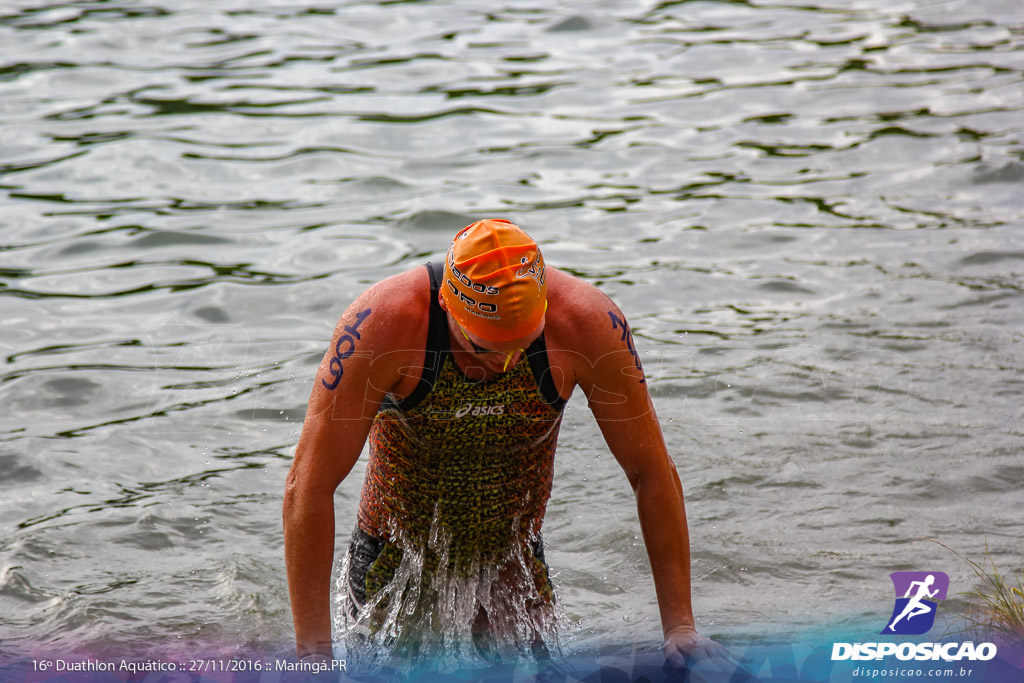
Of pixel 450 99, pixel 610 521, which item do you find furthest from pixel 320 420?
pixel 450 99

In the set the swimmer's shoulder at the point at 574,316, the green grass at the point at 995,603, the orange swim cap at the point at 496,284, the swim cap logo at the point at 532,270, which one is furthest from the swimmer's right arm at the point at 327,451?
the green grass at the point at 995,603

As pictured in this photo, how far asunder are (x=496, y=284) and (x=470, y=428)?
2.05ft

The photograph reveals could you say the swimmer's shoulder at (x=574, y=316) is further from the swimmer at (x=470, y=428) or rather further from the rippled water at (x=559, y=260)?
the rippled water at (x=559, y=260)

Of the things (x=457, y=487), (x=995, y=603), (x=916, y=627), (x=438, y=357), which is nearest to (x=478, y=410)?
(x=438, y=357)

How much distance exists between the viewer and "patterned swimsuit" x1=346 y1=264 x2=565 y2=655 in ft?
12.7

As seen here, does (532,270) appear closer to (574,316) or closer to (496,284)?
(496,284)

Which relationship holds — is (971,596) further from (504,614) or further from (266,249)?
(266,249)

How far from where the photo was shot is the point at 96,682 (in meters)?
4.59

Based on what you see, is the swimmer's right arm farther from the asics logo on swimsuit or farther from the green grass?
the green grass

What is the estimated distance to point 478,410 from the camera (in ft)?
12.9

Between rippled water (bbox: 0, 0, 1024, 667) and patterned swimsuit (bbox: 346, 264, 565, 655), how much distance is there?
2.52ft

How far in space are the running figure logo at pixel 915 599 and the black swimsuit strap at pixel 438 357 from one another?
2.10m

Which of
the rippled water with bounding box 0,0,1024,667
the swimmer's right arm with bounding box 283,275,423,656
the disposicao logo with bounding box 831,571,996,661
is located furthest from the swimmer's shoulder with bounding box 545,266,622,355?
the disposicao logo with bounding box 831,571,996,661

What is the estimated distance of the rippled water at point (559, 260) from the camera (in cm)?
570
